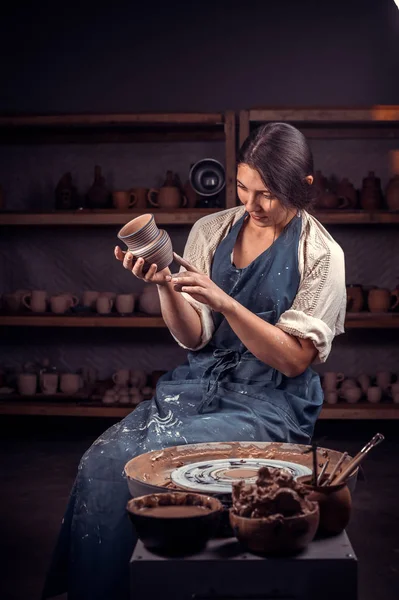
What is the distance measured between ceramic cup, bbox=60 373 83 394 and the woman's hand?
3.21 meters

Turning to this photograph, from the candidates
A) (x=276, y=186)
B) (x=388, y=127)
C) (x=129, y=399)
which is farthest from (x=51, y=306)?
(x=276, y=186)

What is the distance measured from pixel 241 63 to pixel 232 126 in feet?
1.94

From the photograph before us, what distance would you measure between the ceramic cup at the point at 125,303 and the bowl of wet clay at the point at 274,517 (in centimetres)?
376

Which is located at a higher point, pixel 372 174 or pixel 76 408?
pixel 372 174

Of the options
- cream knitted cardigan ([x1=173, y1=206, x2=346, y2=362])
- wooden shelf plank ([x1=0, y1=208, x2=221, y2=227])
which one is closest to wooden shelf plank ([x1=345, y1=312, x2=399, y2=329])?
wooden shelf plank ([x1=0, y1=208, x2=221, y2=227])

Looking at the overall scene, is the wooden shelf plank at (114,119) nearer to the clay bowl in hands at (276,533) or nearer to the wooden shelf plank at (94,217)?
the wooden shelf plank at (94,217)

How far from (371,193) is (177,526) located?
3.99 metres

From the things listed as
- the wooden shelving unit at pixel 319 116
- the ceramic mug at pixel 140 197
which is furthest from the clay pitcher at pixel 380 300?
the ceramic mug at pixel 140 197

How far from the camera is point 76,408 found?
16.8 ft

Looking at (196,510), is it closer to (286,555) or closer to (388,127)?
(286,555)

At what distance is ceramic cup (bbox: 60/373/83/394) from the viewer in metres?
5.24

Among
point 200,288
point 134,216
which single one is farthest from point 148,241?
point 134,216

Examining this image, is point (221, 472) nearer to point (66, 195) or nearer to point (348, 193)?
point (348, 193)

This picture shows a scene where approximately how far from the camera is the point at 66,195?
5.25m
